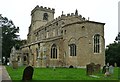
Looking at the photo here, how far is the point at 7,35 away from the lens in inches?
2403

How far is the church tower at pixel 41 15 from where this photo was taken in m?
62.8

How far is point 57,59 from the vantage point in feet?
132

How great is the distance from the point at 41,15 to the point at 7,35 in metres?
10.3

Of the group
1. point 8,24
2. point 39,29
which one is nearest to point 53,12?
point 39,29

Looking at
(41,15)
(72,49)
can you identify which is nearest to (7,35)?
(41,15)

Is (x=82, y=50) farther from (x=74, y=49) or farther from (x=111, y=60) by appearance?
(x=111, y=60)

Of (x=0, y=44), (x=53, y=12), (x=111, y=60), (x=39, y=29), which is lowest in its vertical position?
(x=111, y=60)

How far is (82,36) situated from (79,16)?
42.2 ft

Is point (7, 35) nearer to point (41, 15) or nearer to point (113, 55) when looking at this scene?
point (41, 15)

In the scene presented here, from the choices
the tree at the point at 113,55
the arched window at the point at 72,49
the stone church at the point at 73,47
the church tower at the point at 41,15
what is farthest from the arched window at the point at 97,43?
the church tower at the point at 41,15

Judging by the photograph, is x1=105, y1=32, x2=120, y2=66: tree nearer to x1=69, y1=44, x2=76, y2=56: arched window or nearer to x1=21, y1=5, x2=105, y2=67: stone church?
x1=21, y1=5, x2=105, y2=67: stone church

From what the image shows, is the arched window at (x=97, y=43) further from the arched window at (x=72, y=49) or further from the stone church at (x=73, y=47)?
the arched window at (x=72, y=49)

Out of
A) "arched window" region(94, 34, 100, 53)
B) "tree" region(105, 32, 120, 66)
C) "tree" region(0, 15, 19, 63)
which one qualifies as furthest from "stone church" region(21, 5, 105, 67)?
"tree" region(105, 32, 120, 66)

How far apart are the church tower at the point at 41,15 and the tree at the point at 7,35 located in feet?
18.8
